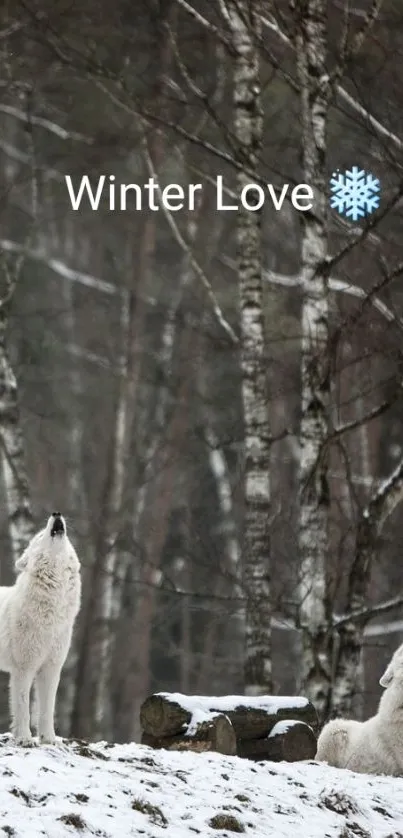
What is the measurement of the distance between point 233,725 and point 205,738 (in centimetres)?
62

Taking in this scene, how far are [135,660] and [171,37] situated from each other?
14.7 metres

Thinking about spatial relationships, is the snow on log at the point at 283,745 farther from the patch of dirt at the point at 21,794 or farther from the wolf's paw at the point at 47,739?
the patch of dirt at the point at 21,794

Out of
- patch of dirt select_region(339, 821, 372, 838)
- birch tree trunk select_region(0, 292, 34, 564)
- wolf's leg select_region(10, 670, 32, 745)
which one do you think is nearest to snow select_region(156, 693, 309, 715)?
wolf's leg select_region(10, 670, 32, 745)

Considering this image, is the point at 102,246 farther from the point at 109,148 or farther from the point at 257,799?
the point at 257,799

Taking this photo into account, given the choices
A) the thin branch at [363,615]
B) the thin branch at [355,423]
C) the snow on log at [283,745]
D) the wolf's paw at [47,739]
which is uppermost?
the thin branch at [355,423]

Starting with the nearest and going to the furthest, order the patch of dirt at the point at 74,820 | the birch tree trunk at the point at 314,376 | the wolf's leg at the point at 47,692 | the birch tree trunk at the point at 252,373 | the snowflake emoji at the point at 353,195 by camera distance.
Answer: the patch of dirt at the point at 74,820 → the wolf's leg at the point at 47,692 → the birch tree trunk at the point at 314,376 → the birch tree trunk at the point at 252,373 → the snowflake emoji at the point at 353,195

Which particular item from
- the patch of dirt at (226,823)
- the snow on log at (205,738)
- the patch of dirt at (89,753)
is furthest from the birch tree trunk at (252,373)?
the patch of dirt at (226,823)

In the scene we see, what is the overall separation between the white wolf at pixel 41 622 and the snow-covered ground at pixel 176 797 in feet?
1.21

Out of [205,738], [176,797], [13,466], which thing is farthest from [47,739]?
[13,466]

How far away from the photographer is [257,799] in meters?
9.34

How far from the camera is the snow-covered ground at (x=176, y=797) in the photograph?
8.09 m

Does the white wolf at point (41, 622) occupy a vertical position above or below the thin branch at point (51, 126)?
below

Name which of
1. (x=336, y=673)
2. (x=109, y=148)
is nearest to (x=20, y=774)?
(x=336, y=673)

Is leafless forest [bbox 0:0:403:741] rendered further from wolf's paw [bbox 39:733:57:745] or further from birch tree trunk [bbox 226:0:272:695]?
wolf's paw [bbox 39:733:57:745]
